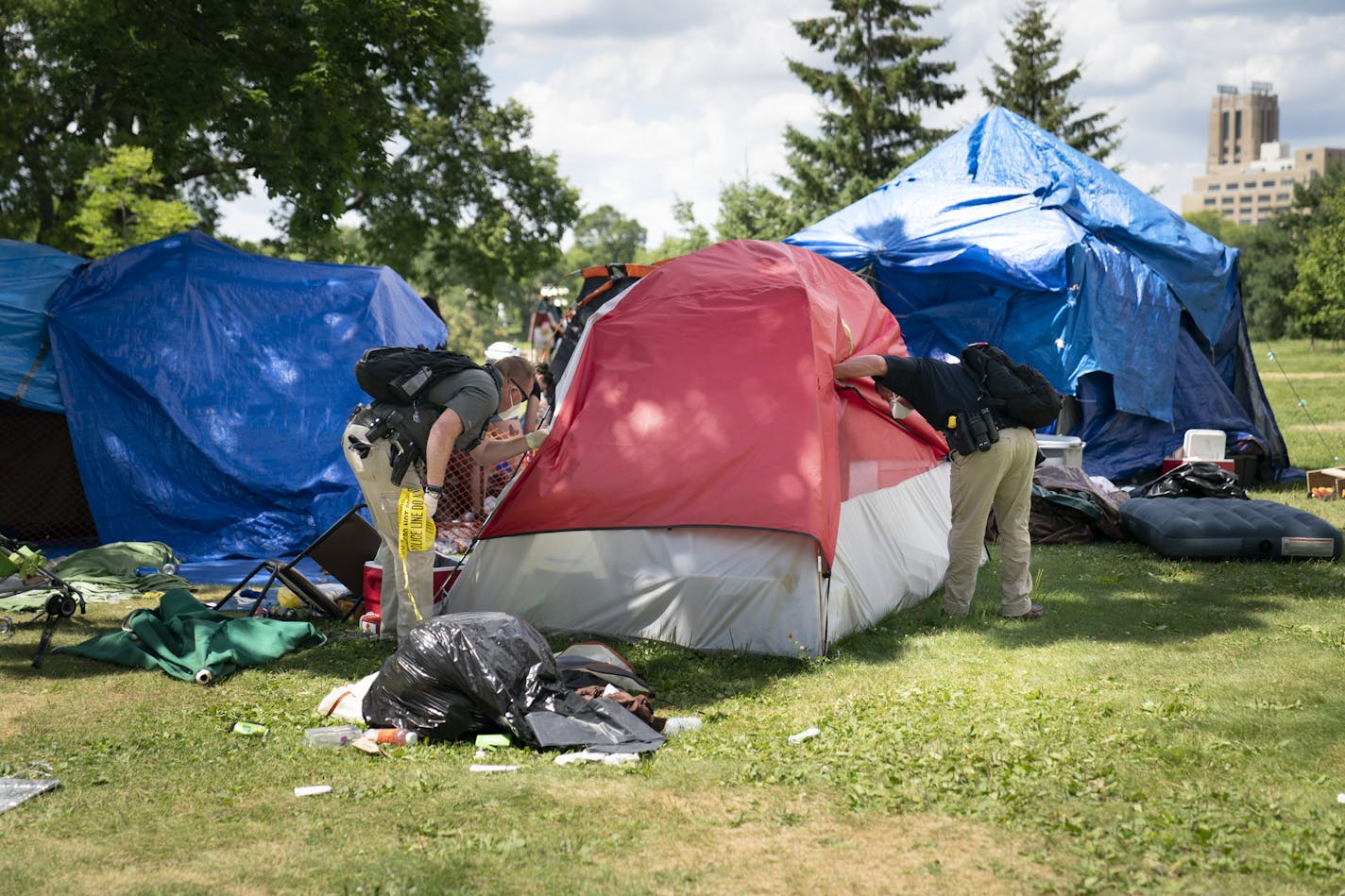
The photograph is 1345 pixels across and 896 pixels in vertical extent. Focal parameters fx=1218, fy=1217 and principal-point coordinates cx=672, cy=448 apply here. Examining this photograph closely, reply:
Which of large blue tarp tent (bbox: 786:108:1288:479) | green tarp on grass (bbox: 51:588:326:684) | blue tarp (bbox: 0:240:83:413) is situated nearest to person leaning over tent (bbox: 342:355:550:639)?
green tarp on grass (bbox: 51:588:326:684)

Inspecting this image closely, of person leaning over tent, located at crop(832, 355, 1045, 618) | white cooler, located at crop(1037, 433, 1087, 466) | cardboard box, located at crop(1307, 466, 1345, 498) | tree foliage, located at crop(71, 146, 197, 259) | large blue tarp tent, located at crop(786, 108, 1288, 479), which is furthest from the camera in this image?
tree foliage, located at crop(71, 146, 197, 259)

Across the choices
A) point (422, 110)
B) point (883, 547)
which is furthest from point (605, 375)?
point (422, 110)

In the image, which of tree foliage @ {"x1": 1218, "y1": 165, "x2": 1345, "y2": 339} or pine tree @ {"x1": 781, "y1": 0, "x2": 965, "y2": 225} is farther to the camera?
tree foliage @ {"x1": 1218, "y1": 165, "x2": 1345, "y2": 339}

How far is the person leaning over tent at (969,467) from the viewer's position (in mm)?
6664

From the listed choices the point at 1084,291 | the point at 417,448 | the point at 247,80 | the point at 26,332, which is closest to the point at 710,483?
the point at 417,448

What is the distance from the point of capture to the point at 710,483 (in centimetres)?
624

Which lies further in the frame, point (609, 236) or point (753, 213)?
point (609, 236)

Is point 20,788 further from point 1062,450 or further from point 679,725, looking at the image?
point 1062,450

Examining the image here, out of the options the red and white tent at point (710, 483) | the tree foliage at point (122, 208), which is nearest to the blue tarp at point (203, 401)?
the red and white tent at point (710, 483)

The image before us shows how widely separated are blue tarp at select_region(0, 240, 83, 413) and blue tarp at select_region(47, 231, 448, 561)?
0.35ft

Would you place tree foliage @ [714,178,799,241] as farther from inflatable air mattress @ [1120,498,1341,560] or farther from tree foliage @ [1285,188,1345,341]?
inflatable air mattress @ [1120,498,1341,560]

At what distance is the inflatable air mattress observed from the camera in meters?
8.26

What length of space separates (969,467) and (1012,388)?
49 cm

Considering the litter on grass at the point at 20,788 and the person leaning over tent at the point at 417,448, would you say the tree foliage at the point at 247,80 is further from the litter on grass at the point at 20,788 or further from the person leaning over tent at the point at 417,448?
Result: the litter on grass at the point at 20,788
